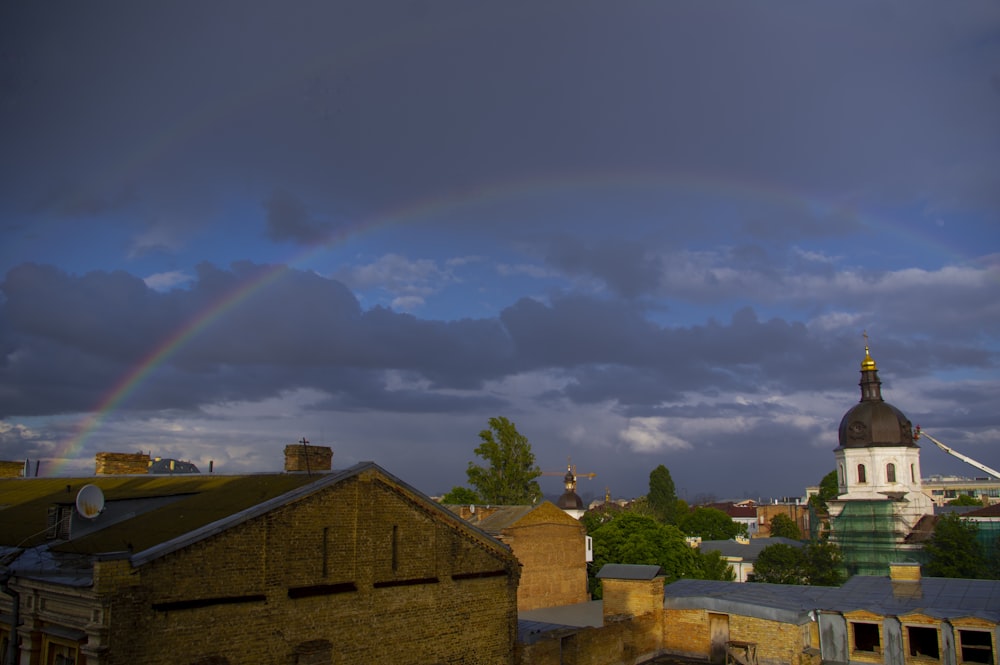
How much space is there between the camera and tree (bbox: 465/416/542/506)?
85750 millimetres

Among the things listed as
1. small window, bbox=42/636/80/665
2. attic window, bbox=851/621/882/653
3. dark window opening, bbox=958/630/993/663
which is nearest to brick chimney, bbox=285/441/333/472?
small window, bbox=42/636/80/665

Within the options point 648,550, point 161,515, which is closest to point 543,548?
point 648,550

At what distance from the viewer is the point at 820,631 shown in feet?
100

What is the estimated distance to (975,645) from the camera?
2702cm

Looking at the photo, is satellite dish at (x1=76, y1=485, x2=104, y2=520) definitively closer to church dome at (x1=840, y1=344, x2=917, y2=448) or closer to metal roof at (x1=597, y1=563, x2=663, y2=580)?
metal roof at (x1=597, y1=563, x2=663, y2=580)

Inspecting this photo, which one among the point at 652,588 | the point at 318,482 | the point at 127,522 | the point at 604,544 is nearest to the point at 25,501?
the point at 127,522

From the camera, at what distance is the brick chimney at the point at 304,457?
2553 centimetres

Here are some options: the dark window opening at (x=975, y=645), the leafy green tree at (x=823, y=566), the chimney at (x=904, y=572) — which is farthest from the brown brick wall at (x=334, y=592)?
the leafy green tree at (x=823, y=566)

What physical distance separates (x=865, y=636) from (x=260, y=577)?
2438 centimetres

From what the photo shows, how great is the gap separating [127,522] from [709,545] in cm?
9203

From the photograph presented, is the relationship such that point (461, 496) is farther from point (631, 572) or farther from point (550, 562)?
point (631, 572)

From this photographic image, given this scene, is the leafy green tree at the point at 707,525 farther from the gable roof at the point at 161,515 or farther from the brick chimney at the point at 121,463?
the gable roof at the point at 161,515

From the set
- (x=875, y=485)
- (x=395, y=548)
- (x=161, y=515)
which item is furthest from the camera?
(x=875, y=485)

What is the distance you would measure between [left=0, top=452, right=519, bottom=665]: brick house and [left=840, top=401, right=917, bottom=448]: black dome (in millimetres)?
66445
